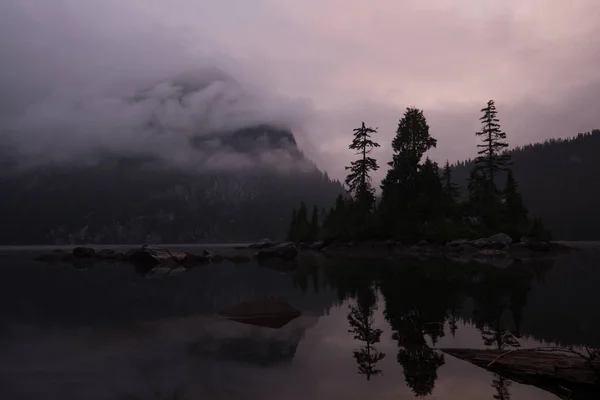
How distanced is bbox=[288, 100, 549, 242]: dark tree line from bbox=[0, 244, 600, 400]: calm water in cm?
4808

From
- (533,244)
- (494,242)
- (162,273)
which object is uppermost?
(494,242)

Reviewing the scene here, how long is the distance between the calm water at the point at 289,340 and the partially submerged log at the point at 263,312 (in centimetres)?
70

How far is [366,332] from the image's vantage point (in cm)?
1393

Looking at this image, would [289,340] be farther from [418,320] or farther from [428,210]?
[428,210]

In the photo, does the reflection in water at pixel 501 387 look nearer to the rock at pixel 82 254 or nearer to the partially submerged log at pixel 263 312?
the partially submerged log at pixel 263 312

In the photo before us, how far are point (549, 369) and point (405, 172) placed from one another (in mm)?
73653

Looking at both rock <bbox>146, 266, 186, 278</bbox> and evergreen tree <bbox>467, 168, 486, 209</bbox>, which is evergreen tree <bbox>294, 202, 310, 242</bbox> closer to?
evergreen tree <bbox>467, 168, 486, 209</bbox>

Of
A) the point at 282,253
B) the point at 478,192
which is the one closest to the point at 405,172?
the point at 478,192

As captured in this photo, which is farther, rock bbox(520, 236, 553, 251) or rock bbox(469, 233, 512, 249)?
rock bbox(520, 236, 553, 251)

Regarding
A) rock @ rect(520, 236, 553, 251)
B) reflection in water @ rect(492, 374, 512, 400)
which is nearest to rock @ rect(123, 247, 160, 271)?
reflection in water @ rect(492, 374, 512, 400)

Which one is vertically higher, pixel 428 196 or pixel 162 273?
pixel 428 196

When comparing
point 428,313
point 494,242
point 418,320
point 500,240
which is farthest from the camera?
point 500,240

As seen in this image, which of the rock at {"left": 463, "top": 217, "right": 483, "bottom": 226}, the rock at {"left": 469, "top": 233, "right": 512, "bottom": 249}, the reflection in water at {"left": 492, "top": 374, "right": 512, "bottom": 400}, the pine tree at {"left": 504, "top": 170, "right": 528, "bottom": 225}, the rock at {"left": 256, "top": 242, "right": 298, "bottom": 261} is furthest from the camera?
the pine tree at {"left": 504, "top": 170, "right": 528, "bottom": 225}

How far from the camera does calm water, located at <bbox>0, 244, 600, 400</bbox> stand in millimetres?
8656
